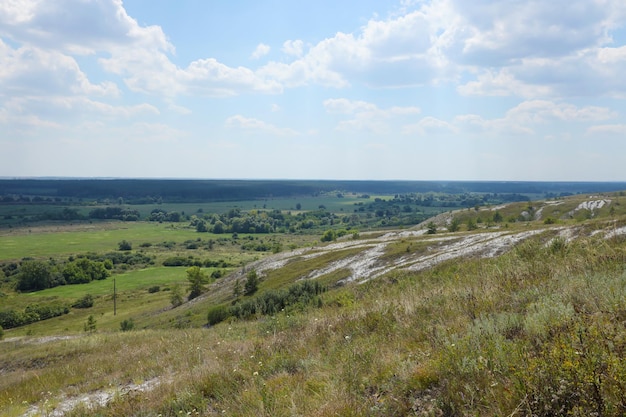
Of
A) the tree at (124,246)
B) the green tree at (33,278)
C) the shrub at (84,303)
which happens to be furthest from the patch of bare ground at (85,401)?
the tree at (124,246)

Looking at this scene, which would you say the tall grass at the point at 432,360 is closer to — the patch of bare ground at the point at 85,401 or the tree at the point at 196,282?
the patch of bare ground at the point at 85,401

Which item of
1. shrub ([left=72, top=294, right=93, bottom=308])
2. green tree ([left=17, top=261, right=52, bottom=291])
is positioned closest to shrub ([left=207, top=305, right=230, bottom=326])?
shrub ([left=72, top=294, right=93, bottom=308])

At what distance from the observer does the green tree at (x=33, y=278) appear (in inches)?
4510

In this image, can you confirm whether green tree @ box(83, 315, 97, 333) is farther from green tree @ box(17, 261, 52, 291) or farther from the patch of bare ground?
green tree @ box(17, 261, 52, 291)

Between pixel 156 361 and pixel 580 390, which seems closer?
pixel 580 390

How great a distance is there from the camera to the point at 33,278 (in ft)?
379

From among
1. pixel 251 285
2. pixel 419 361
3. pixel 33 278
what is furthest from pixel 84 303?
pixel 419 361

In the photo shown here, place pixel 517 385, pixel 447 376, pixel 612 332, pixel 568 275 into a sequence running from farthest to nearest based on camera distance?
pixel 568 275 → pixel 447 376 → pixel 612 332 → pixel 517 385

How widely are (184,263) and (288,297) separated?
117m

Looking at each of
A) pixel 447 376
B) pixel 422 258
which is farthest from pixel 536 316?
pixel 422 258

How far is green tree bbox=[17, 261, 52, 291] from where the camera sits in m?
115

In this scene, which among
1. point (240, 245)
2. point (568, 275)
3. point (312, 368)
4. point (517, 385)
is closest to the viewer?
point (517, 385)

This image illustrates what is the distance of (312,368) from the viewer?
6816mm

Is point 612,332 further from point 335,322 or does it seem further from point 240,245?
point 240,245
